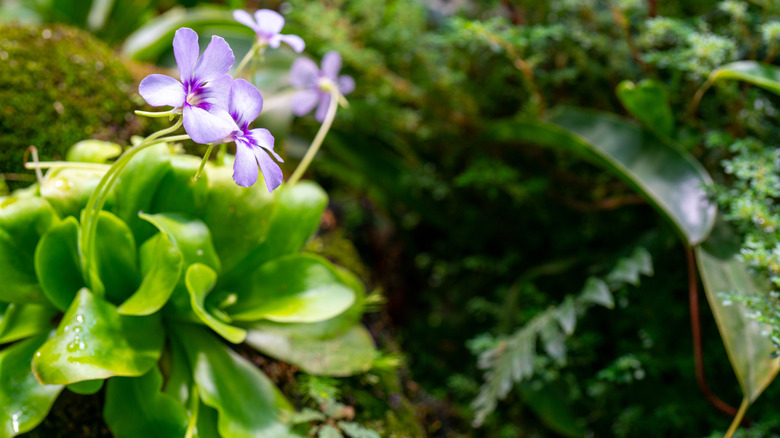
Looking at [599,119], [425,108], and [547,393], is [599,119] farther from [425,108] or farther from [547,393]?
[547,393]

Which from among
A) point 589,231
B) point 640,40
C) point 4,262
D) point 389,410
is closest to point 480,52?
point 640,40

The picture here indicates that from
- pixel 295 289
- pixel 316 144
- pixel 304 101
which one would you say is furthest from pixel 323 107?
pixel 295 289

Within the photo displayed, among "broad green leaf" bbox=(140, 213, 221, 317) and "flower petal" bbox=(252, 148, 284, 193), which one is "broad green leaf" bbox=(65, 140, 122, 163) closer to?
"broad green leaf" bbox=(140, 213, 221, 317)

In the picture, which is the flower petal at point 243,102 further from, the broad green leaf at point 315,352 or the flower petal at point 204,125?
the broad green leaf at point 315,352

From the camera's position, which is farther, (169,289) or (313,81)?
(313,81)

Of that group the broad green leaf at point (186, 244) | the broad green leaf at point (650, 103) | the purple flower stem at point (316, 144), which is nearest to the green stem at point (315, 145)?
the purple flower stem at point (316, 144)

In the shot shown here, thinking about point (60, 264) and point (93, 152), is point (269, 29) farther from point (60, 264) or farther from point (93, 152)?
point (60, 264)

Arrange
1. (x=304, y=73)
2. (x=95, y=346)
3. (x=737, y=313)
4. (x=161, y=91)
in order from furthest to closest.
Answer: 1. (x=304, y=73)
2. (x=737, y=313)
3. (x=95, y=346)
4. (x=161, y=91)
